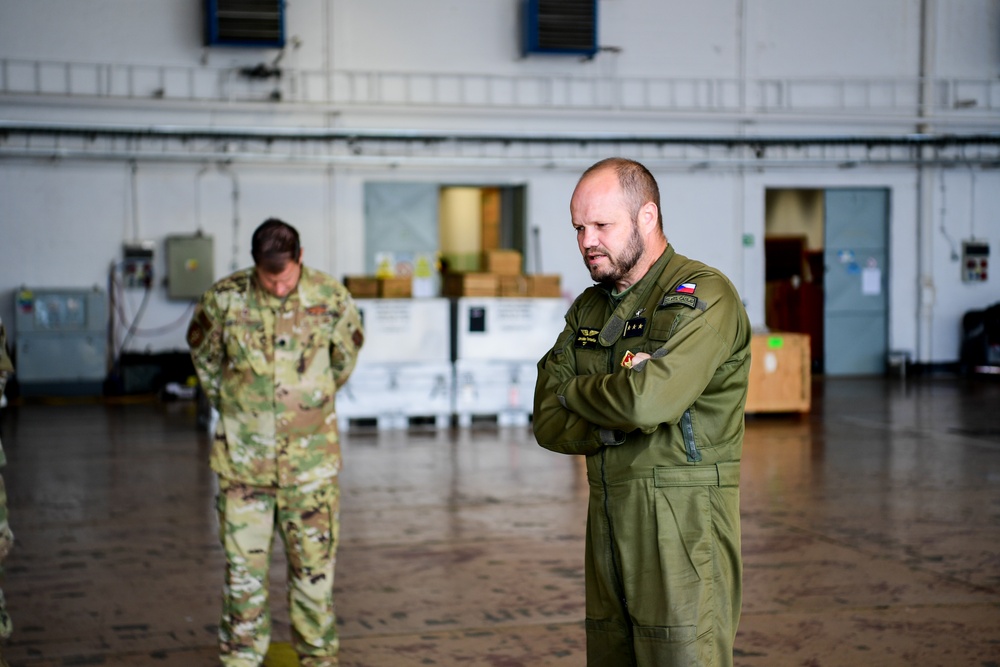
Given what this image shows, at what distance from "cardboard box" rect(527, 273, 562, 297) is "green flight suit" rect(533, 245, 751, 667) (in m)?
9.74

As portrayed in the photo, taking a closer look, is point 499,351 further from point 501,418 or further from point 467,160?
point 467,160

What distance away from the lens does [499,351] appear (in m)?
12.3

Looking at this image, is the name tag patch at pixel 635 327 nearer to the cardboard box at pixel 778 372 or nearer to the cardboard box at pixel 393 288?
the cardboard box at pixel 393 288

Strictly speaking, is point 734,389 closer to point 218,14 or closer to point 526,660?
point 526,660

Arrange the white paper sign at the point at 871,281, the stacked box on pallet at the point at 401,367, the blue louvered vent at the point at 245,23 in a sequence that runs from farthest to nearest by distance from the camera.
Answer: the white paper sign at the point at 871,281 → the blue louvered vent at the point at 245,23 → the stacked box on pallet at the point at 401,367

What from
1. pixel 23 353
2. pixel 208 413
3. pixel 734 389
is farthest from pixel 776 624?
pixel 23 353

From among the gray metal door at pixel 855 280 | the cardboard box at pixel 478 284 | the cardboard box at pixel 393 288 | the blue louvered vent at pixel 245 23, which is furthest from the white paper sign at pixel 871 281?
the blue louvered vent at pixel 245 23

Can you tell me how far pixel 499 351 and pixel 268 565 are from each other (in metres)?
8.30

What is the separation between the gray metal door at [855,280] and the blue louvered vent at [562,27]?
5131 mm

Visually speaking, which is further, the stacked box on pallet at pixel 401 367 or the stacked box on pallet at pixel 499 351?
the stacked box on pallet at pixel 499 351

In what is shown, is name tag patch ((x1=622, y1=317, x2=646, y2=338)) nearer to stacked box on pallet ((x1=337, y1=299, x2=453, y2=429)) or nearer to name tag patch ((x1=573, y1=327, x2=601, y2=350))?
name tag patch ((x1=573, y1=327, x2=601, y2=350))

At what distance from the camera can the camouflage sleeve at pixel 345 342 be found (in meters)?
4.34

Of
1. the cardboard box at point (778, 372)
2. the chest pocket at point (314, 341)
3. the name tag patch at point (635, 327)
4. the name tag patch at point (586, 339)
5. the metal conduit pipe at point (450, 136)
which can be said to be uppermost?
the metal conduit pipe at point (450, 136)

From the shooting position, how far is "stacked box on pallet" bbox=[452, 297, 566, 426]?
12.2m
